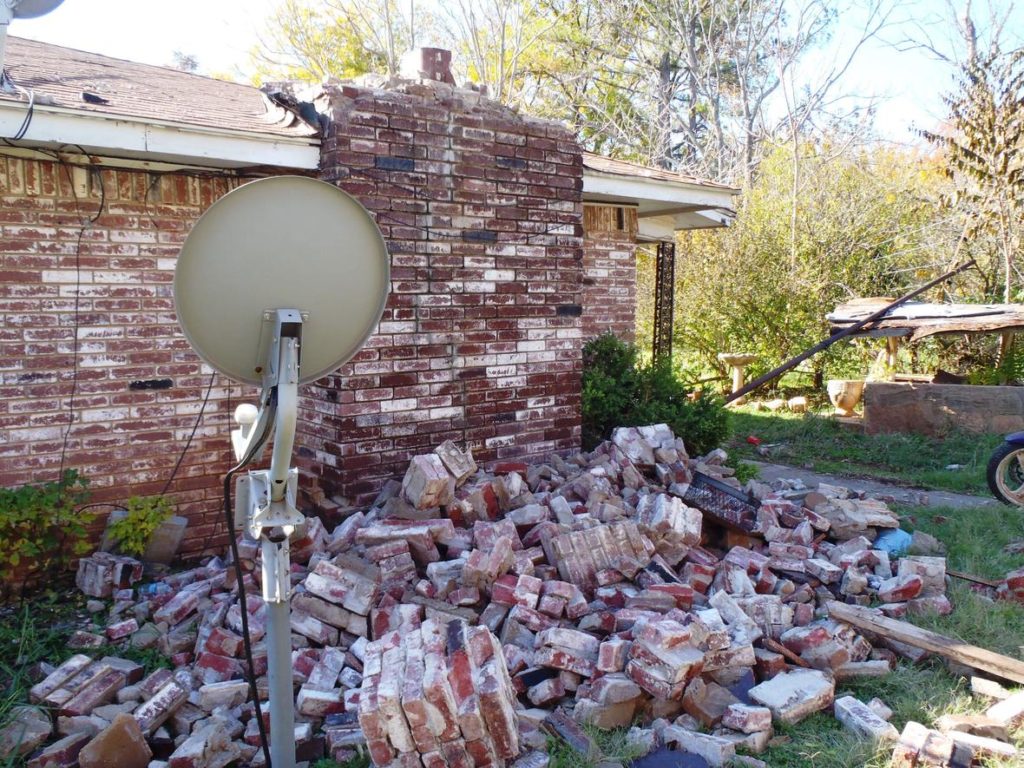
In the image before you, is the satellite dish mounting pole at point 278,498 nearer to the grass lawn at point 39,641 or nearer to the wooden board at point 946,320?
the grass lawn at point 39,641

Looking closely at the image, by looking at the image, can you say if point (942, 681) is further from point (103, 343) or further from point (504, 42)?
point (504, 42)

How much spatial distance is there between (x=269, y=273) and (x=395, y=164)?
264 cm

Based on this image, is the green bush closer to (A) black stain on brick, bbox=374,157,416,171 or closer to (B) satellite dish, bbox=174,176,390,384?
(A) black stain on brick, bbox=374,157,416,171

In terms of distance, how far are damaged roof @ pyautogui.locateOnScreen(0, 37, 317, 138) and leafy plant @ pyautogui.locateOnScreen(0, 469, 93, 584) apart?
202 centimetres

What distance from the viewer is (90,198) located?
469cm

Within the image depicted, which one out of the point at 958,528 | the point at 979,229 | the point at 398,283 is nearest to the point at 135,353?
the point at 398,283

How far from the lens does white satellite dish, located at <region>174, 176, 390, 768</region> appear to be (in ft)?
8.18

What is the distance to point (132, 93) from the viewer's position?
5199mm

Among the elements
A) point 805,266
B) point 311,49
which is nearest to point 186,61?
point 311,49

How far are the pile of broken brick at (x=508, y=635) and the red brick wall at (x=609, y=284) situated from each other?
2945 millimetres

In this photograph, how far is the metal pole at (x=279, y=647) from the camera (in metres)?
2.57

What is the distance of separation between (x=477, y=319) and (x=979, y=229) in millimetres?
10011

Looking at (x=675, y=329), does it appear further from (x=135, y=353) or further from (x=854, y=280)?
(x=135, y=353)

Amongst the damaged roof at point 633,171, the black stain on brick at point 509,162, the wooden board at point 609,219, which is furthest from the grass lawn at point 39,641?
the wooden board at point 609,219
